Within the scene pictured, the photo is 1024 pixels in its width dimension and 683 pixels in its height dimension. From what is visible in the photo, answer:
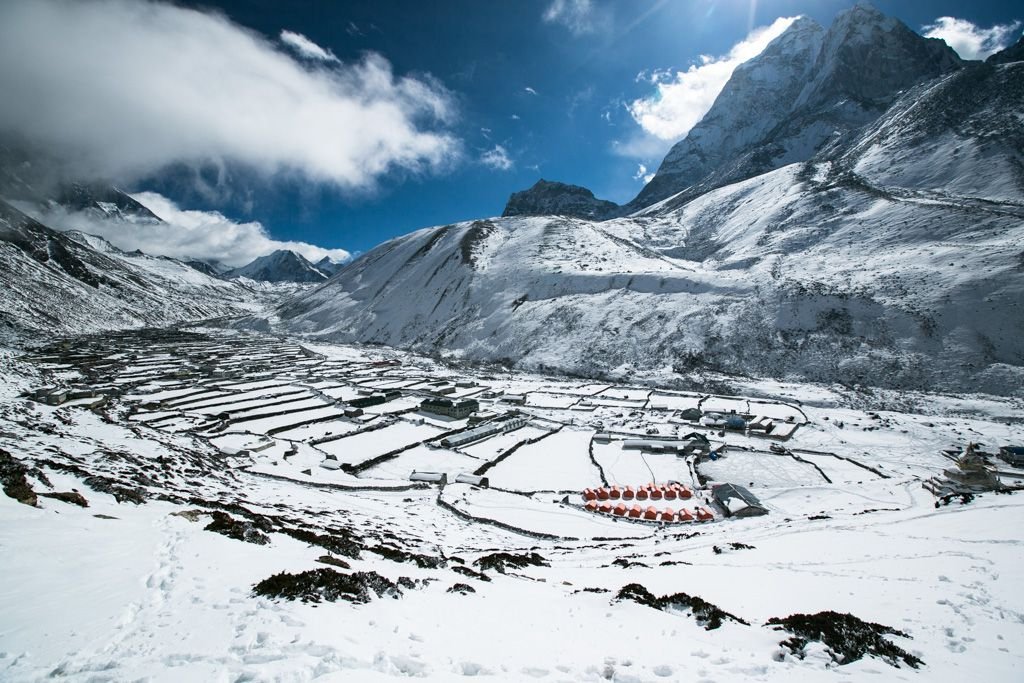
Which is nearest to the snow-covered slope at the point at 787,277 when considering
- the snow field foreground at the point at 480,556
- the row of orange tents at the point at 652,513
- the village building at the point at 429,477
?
the snow field foreground at the point at 480,556

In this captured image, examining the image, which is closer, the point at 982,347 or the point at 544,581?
the point at 544,581

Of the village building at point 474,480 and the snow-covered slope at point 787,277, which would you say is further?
the snow-covered slope at point 787,277

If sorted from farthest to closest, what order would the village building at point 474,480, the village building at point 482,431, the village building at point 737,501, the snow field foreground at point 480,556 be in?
the village building at point 482,431 < the village building at point 474,480 < the village building at point 737,501 < the snow field foreground at point 480,556

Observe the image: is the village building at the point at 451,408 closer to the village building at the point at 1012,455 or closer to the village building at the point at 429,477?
the village building at the point at 429,477

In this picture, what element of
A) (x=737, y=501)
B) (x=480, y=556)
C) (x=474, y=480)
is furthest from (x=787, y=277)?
(x=480, y=556)

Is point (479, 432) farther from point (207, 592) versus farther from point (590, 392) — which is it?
point (207, 592)

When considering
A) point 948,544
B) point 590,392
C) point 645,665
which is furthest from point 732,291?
point 645,665

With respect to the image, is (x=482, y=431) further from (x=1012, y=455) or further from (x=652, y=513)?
(x=1012, y=455)

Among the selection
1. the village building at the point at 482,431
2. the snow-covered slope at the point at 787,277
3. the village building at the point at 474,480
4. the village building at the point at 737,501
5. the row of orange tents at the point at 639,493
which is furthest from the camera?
the snow-covered slope at the point at 787,277
